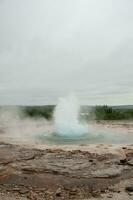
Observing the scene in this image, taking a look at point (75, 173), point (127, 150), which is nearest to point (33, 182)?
point (75, 173)

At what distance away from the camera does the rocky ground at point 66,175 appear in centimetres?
895

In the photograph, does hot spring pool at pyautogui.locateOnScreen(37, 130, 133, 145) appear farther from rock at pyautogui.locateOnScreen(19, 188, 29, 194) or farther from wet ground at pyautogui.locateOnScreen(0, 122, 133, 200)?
rock at pyautogui.locateOnScreen(19, 188, 29, 194)

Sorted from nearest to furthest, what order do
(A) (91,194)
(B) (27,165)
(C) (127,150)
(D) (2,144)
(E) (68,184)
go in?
(A) (91,194), (E) (68,184), (B) (27,165), (C) (127,150), (D) (2,144)

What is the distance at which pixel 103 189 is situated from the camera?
9297 mm

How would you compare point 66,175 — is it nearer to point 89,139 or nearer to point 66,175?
point 66,175

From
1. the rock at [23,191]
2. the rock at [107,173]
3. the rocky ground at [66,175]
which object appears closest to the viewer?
the rocky ground at [66,175]

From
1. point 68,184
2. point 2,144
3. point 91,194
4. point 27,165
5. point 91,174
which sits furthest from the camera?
point 2,144

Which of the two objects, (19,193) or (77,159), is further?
(77,159)

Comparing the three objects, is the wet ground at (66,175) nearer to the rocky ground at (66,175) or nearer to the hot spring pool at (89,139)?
the rocky ground at (66,175)

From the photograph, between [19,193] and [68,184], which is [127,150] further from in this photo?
[19,193]

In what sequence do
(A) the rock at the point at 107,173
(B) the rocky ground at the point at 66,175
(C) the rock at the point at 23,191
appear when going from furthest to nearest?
(A) the rock at the point at 107,173
(C) the rock at the point at 23,191
(B) the rocky ground at the point at 66,175

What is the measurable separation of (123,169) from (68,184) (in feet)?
7.33

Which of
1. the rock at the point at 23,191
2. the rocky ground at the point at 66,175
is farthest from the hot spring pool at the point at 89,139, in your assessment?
the rock at the point at 23,191

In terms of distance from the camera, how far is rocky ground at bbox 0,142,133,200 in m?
8.95
